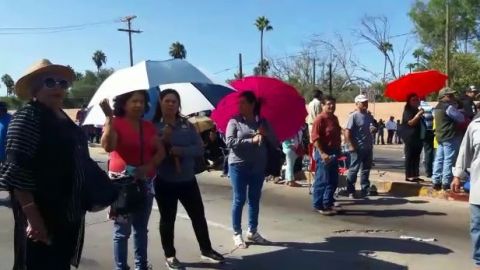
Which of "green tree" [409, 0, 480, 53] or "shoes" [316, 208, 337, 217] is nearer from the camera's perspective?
"shoes" [316, 208, 337, 217]

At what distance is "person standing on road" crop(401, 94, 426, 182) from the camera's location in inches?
392

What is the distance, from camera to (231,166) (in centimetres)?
598

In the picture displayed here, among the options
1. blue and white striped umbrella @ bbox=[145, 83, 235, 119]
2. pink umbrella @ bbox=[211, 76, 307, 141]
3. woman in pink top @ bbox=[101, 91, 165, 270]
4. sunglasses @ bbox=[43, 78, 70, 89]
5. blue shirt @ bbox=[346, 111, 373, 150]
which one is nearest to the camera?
sunglasses @ bbox=[43, 78, 70, 89]

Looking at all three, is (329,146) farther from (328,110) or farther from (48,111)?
(48,111)

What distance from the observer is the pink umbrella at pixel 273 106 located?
644cm

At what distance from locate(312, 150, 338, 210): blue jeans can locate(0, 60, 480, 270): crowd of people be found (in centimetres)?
1

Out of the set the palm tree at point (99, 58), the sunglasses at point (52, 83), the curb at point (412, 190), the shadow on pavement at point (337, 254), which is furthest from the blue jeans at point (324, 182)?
the palm tree at point (99, 58)

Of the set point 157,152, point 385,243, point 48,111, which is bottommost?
point 385,243

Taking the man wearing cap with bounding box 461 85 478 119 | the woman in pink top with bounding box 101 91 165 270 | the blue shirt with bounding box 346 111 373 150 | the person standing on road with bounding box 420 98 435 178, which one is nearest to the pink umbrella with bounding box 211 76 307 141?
the woman in pink top with bounding box 101 91 165 270

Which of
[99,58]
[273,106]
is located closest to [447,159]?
[273,106]

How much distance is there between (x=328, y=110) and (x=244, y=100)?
225 centimetres

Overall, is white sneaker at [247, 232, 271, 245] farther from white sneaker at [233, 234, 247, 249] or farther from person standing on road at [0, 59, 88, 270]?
person standing on road at [0, 59, 88, 270]

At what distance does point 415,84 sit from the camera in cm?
1003

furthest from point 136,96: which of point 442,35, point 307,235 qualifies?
point 442,35
